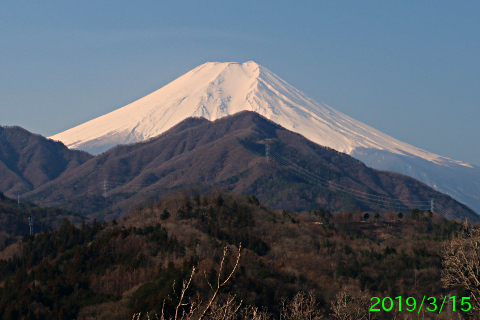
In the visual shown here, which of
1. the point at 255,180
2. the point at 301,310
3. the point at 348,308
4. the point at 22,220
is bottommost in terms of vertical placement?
the point at 22,220

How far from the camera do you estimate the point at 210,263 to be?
167 feet

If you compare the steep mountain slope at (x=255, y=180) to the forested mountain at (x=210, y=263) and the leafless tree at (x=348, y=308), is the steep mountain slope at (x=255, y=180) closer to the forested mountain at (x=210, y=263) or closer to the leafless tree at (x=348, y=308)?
the forested mountain at (x=210, y=263)

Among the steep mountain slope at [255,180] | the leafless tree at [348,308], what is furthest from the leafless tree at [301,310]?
the steep mountain slope at [255,180]

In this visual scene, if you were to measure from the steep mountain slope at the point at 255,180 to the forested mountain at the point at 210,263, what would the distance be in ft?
222

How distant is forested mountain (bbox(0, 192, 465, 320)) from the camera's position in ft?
146

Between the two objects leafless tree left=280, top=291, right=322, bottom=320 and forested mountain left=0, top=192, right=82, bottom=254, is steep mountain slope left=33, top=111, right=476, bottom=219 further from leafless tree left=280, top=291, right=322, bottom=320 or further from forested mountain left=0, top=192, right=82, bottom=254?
leafless tree left=280, top=291, right=322, bottom=320

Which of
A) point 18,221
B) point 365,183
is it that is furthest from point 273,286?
point 365,183

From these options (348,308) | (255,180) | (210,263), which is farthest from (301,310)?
(255,180)

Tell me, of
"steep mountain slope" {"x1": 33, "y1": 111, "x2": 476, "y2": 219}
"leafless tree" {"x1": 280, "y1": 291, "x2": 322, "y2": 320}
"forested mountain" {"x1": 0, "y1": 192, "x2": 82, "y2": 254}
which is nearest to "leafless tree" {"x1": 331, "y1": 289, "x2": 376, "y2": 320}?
"leafless tree" {"x1": 280, "y1": 291, "x2": 322, "y2": 320}

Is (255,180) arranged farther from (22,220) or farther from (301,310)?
(301,310)

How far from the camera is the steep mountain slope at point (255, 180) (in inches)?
5714

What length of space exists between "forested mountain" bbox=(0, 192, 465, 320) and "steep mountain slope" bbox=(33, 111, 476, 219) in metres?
67.6

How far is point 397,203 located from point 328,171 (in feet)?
71.0

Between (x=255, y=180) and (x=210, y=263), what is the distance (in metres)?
101
